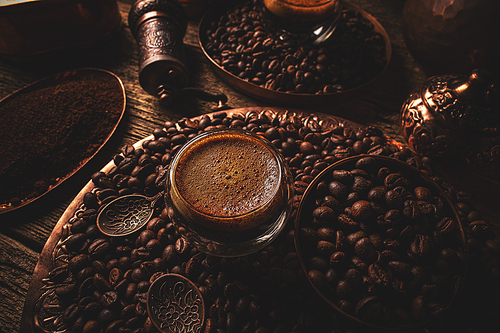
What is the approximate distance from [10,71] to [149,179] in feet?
4.29

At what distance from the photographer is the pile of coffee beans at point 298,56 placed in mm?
1407

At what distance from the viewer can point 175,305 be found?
0.82 meters

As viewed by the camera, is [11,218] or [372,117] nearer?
[11,218]

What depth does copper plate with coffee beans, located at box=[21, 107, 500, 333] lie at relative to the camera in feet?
2.68

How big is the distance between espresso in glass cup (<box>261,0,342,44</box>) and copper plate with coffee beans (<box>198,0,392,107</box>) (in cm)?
4

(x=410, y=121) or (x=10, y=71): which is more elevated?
(x=10, y=71)

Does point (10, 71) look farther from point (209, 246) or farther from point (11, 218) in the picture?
point (209, 246)

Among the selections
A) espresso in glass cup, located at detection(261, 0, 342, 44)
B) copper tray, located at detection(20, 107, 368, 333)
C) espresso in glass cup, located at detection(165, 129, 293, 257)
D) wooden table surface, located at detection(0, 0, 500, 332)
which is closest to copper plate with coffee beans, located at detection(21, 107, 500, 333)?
copper tray, located at detection(20, 107, 368, 333)

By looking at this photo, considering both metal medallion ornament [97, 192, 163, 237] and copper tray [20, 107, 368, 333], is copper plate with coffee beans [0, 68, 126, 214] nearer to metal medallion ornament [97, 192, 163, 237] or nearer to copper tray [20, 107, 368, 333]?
copper tray [20, 107, 368, 333]

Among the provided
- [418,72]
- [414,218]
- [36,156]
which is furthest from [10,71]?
[418,72]

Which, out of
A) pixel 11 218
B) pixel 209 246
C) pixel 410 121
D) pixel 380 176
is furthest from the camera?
pixel 410 121

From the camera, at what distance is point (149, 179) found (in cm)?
105

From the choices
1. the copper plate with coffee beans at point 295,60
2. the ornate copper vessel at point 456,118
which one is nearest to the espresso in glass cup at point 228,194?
the copper plate with coffee beans at point 295,60

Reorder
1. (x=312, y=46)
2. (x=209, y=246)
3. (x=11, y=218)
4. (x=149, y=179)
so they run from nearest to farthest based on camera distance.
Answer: (x=209, y=246) → (x=149, y=179) → (x=11, y=218) → (x=312, y=46)
